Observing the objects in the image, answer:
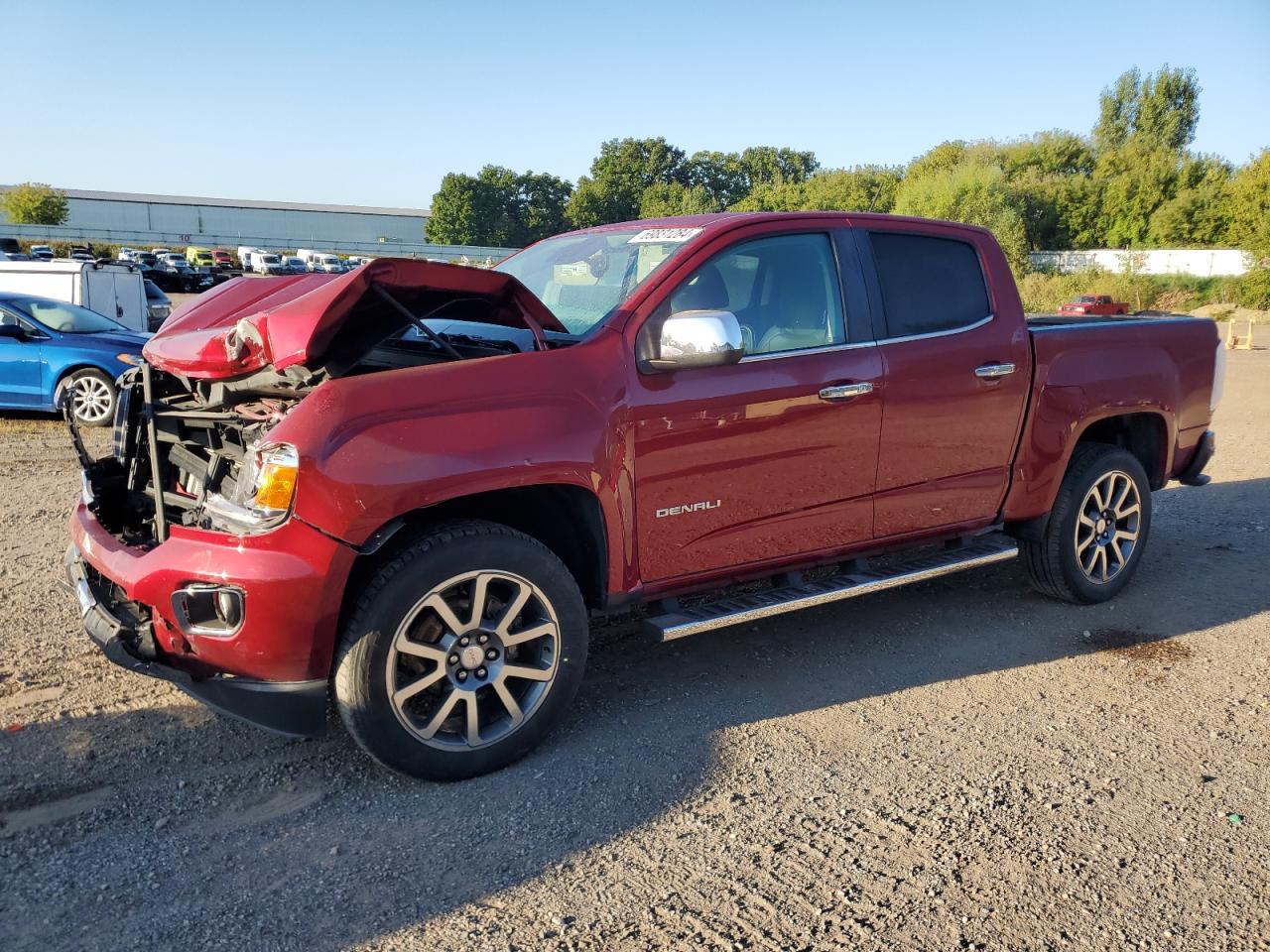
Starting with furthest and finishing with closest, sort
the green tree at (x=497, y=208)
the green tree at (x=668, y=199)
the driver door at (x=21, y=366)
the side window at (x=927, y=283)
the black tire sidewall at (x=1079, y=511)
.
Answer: the green tree at (x=497, y=208), the green tree at (x=668, y=199), the driver door at (x=21, y=366), the black tire sidewall at (x=1079, y=511), the side window at (x=927, y=283)

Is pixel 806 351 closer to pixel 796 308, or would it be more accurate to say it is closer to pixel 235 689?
pixel 796 308

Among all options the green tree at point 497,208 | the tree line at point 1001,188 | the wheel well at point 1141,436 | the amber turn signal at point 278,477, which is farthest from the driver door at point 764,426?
the green tree at point 497,208

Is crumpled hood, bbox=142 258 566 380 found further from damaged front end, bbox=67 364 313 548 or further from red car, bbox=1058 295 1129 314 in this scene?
red car, bbox=1058 295 1129 314

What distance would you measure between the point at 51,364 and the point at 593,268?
29.3 feet

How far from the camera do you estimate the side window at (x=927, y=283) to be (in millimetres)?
4559

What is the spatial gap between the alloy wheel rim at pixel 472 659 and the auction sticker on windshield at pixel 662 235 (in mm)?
1653

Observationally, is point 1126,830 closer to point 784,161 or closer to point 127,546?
point 127,546

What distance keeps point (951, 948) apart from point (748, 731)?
134 centimetres

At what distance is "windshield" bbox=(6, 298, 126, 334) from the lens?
432 inches

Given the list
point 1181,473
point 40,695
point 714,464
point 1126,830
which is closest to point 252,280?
point 40,695

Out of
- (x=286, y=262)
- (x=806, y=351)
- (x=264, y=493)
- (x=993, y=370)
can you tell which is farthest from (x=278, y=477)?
(x=286, y=262)

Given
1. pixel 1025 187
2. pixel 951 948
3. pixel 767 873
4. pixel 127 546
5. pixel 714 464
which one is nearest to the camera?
pixel 951 948

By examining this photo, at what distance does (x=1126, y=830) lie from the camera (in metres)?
3.26

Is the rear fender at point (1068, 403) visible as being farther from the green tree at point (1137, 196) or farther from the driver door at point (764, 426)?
the green tree at point (1137, 196)
